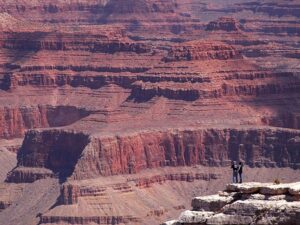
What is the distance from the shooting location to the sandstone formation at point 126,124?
104 m

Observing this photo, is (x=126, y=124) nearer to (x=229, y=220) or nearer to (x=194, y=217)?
(x=194, y=217)

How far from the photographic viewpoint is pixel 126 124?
380ft

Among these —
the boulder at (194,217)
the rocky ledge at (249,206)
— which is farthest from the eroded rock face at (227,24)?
the boulder at (194,217)

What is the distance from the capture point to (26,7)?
643 ft

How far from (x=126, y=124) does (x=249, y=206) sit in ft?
300

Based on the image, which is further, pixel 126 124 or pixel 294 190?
pixel 126 124

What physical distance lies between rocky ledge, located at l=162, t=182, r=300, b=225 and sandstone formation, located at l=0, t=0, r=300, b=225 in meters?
71.8

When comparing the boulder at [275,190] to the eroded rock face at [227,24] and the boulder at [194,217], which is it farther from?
the eroded rock face at [227,24]

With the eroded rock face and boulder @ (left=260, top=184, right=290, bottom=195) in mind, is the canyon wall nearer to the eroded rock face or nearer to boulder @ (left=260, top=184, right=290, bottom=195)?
the eroded rock face

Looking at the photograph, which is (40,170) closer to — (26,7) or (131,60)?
(131,60)

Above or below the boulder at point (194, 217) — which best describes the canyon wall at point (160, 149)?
above

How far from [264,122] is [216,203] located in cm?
9442

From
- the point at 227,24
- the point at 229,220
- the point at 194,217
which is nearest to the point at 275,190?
the point at 229,220

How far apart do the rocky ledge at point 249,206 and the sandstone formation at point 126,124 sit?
7183 centimetres
